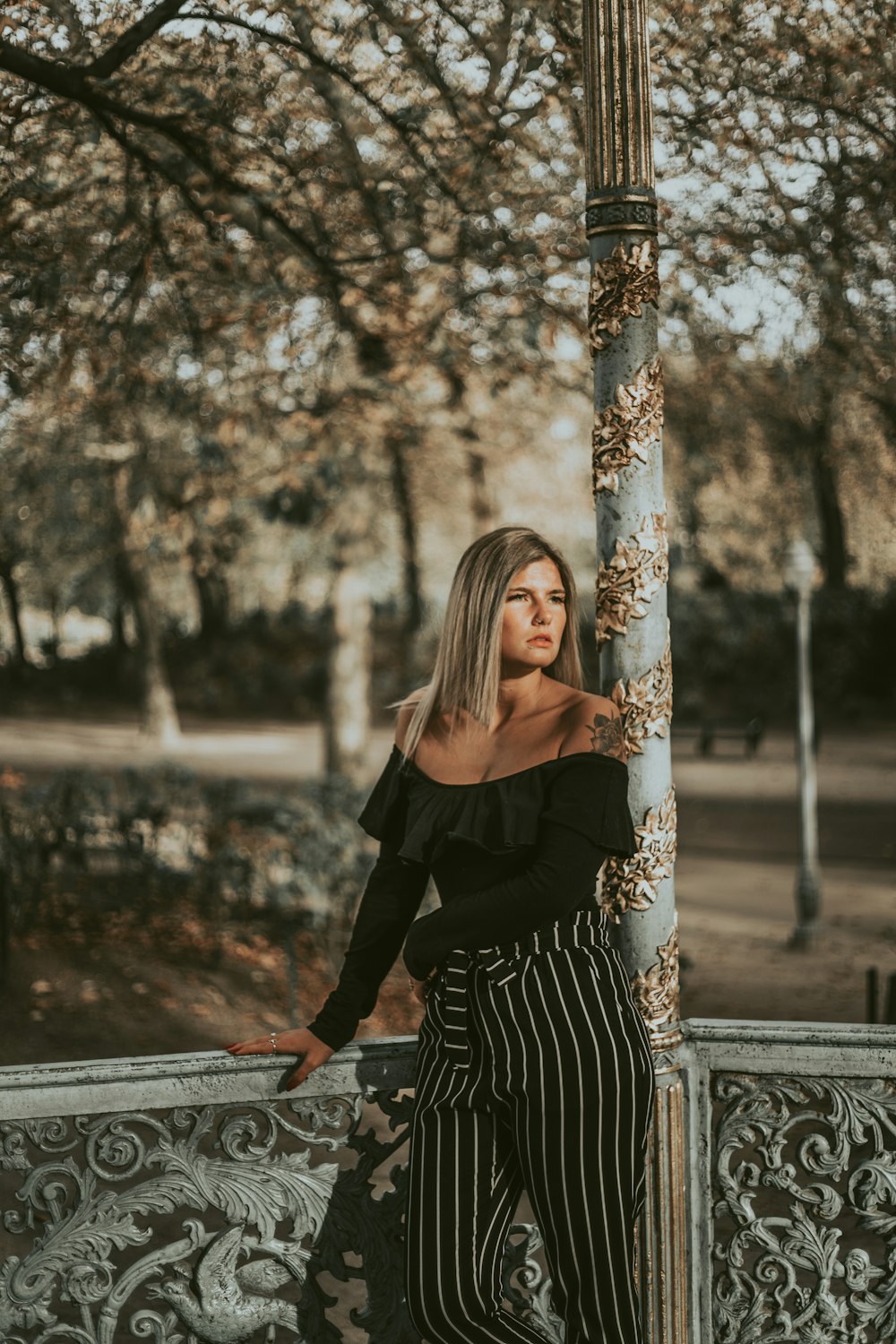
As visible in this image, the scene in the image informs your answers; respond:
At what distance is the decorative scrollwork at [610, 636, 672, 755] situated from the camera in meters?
2.98

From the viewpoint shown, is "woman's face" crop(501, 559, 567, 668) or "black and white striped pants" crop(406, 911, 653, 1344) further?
"woman's face" crop(501, 559, 567, 668)

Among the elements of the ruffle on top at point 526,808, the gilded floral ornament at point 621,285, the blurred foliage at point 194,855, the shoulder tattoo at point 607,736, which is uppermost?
the gilded floral ornament at point 621,285

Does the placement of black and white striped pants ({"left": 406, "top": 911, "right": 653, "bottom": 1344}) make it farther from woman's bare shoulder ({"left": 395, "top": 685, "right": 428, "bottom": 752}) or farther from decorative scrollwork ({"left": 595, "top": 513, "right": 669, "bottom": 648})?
decorative scrollwork ({"left": 595, "top": 513, "right": 669, "bottom": 648})

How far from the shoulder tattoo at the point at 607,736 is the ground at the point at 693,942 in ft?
12.3

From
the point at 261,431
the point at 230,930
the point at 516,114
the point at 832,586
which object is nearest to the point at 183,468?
the point at 261,431

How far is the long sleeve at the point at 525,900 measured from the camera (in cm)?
264

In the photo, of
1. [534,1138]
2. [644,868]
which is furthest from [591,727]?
[534,1138]

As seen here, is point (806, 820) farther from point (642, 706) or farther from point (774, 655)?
point (774, 655)

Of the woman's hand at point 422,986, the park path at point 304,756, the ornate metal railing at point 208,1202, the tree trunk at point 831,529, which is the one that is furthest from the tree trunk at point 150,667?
the woman's hand at point 422,986

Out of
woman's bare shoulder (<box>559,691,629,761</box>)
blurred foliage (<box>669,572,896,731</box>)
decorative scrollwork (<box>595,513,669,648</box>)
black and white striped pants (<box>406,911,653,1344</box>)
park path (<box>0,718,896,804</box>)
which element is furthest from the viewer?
blurred foliage (<box>669,572,896,731</box>)

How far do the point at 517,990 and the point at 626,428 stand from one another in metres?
1.22

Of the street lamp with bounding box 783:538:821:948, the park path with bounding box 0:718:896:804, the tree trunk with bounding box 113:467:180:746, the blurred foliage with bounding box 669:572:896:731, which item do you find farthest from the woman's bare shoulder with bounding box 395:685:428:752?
the blurred foliage with bounding box 669:572:896:731

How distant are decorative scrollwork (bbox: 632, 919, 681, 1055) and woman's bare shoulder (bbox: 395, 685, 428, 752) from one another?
72 cm

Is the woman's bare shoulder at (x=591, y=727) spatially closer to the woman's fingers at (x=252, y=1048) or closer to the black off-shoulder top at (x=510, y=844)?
the black off-shoulder top at (x=510, y=844)
